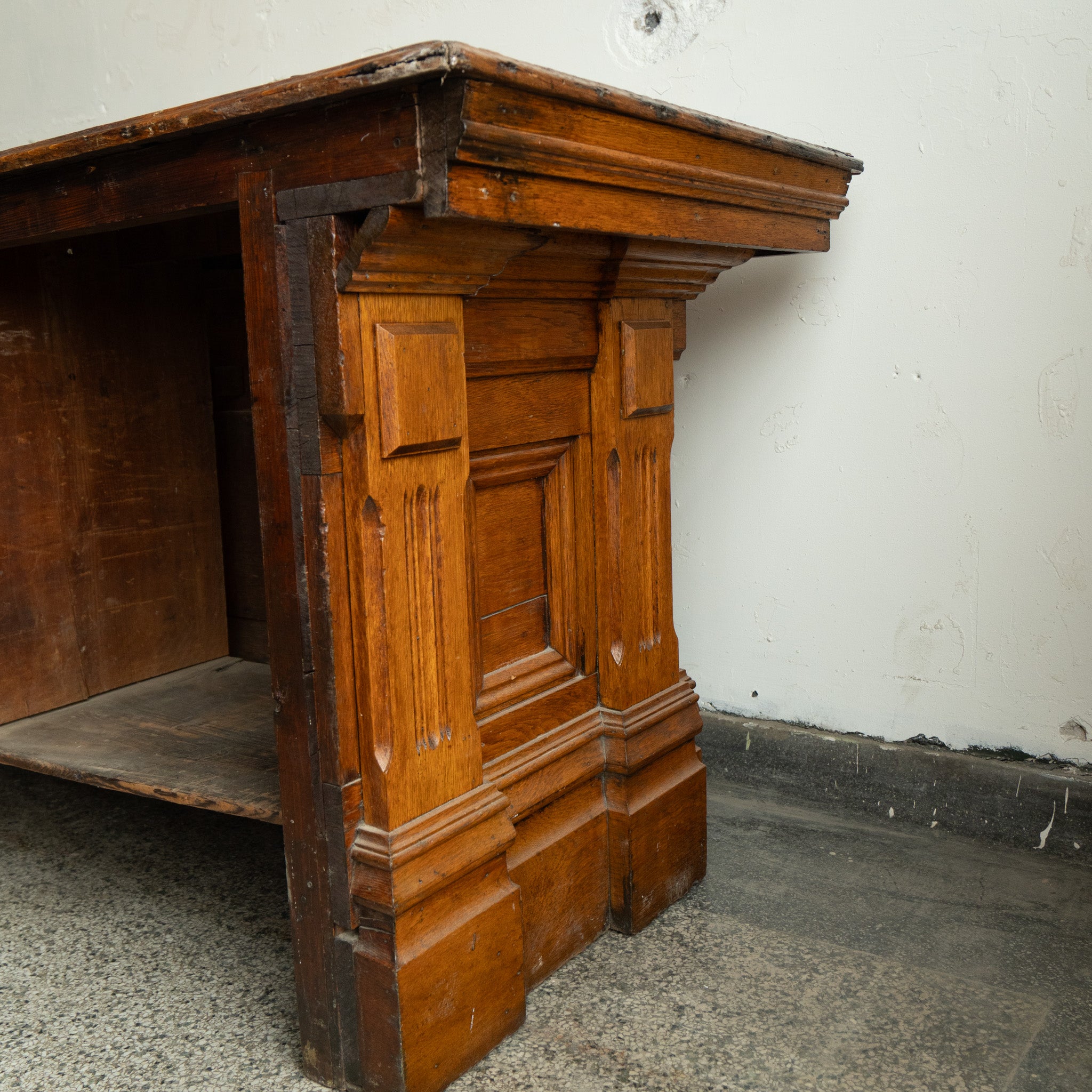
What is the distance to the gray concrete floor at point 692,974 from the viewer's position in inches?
59.1

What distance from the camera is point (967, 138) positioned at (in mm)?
2020

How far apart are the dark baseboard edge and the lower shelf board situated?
1.03m

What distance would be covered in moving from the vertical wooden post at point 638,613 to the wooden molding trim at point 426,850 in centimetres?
38

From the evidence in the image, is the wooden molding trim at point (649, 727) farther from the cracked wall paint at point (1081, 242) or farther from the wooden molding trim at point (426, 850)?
the cracked wall paint at point (1081, 242)

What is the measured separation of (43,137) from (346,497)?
103 inches

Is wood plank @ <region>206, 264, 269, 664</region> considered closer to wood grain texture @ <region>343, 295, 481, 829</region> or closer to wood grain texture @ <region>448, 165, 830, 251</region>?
wood grain texture @ <region>343, 295, 481, 829</region>

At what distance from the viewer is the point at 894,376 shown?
7.14 ft

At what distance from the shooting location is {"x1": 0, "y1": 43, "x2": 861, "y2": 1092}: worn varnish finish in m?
1.28

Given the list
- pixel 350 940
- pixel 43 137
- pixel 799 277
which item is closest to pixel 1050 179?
pixel 799 277

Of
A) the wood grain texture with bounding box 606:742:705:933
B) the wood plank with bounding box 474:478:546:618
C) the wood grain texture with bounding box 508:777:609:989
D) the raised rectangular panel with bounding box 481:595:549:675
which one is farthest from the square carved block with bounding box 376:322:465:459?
the wood grain texture with bounding box 606:742:705:933

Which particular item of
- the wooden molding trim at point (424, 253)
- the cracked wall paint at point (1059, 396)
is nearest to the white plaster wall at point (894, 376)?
the cracked wall paint at point (1059, 396)

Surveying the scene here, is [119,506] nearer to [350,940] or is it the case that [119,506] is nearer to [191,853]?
[191,853]

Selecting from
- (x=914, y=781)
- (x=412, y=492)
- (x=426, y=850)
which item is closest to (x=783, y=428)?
(x=914, y=781)

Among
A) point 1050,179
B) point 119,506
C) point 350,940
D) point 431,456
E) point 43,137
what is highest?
point 43,137
